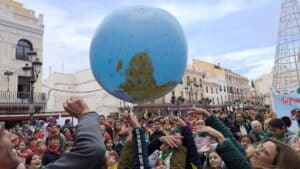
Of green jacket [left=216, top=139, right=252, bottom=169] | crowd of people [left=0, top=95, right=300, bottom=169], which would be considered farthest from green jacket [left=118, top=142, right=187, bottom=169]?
green jacket [left=216, top=139, right=252, bottom=169]

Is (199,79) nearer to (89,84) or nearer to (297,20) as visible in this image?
(89,84)

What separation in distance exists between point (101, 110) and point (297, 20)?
27897mm

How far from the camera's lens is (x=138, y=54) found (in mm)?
4297

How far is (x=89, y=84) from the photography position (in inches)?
1590

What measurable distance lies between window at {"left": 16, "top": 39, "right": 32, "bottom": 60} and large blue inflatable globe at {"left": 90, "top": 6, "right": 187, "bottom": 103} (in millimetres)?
21186

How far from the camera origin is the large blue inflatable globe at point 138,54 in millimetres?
4293

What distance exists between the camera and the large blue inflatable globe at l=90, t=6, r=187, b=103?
4293 millimetres

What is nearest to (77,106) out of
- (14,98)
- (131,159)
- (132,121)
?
(132,121)

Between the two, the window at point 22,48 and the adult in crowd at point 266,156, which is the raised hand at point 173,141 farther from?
the window at point 22,48

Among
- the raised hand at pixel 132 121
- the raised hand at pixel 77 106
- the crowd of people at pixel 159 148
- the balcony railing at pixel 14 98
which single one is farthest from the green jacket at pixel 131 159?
the balcony railing at pixel 14 98

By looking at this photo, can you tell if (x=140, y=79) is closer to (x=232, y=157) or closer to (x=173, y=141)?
(x=173, y=141)

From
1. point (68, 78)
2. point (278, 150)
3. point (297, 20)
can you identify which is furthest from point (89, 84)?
point (278, 150)

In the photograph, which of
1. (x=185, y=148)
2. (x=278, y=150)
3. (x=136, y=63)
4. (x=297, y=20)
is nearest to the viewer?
(x=278, y=150)

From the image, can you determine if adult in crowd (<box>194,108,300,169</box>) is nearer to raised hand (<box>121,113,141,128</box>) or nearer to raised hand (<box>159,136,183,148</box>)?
raised hand (<box>159,136,183,148</box>)
